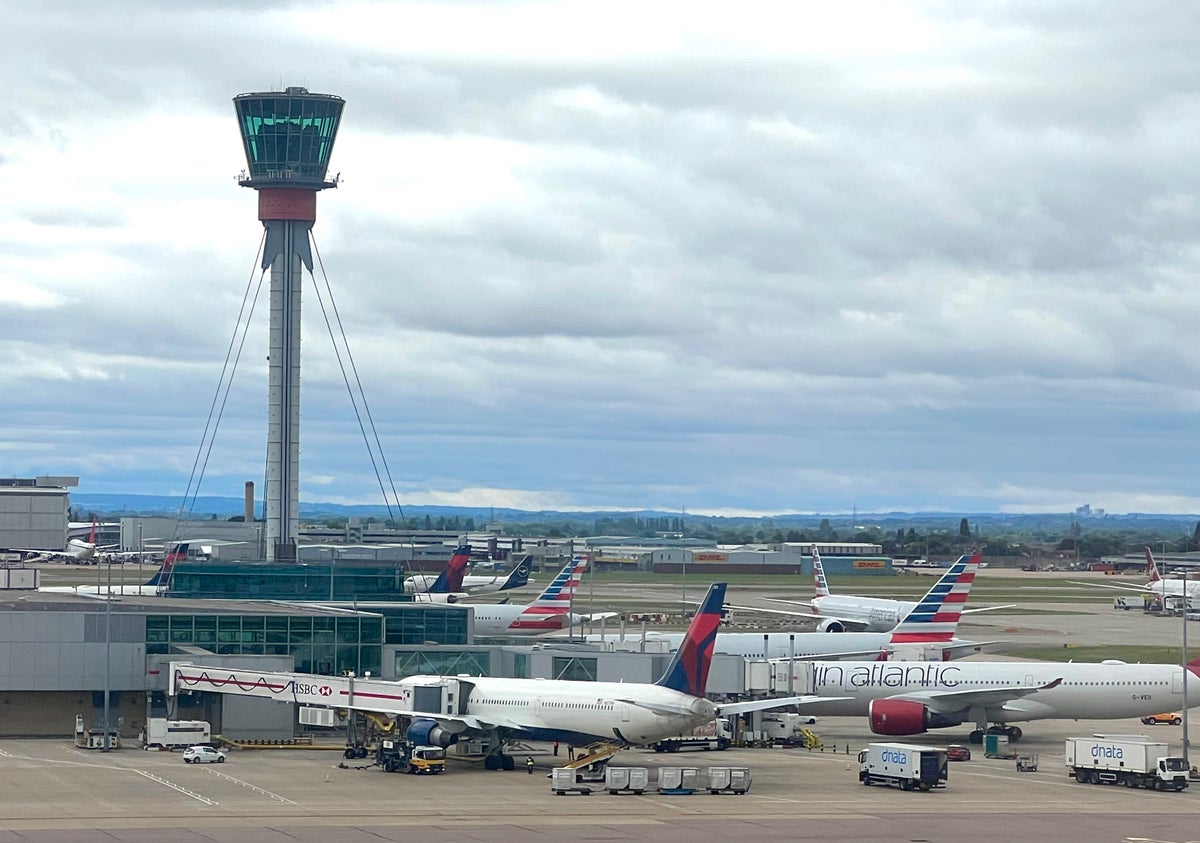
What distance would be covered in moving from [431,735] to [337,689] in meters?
5.23

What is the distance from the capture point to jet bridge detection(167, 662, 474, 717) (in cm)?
6981

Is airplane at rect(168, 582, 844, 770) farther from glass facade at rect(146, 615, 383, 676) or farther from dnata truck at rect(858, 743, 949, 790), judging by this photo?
dnata truck at rect(858, 743, 949, 790)

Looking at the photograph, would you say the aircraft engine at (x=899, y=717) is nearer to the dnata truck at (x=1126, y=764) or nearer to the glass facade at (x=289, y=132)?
the dnata truck at (x=1126, y=764)

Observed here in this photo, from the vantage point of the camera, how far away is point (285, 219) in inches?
6088

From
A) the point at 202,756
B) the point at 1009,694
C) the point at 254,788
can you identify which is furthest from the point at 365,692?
the point at 1009,694

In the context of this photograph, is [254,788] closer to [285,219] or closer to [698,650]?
[698,650]

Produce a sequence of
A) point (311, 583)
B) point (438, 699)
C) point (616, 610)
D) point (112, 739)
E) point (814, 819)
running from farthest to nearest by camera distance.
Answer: point (616, 610), point (311, 583), point (112, 739), point (438, 699), point (814, 819)

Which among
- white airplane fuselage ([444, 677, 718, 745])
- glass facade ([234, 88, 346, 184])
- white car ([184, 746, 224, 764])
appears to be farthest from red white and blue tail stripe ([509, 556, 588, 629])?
white car ([184, 746, 224, 764])

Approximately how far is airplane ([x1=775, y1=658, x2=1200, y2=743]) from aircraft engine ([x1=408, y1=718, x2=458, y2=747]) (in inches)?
745

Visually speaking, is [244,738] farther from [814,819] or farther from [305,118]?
[305,118]

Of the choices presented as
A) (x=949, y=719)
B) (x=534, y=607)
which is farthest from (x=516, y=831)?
(x=534, y=607)

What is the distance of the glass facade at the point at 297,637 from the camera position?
81.4m

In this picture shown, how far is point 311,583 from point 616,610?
188 ft

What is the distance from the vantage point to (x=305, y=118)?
154 meters
